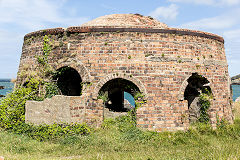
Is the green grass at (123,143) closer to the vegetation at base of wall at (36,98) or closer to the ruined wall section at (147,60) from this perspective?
the vegetation at base of wall at (36,98)


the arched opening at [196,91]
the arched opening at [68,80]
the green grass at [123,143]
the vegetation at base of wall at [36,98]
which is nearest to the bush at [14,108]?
the vegetation at base of wall at [36,98]

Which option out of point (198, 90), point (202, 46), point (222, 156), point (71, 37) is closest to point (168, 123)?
point (198, 90)

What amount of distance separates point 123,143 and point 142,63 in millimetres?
3107

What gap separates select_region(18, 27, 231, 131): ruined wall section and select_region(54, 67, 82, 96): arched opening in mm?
451

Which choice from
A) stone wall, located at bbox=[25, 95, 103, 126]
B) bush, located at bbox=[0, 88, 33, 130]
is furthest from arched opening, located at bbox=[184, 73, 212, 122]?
bush, located at bbox=[0, 88, 33, 130]

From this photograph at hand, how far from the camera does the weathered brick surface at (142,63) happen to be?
8320 millimetres

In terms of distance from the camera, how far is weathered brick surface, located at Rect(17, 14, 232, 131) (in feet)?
27.3

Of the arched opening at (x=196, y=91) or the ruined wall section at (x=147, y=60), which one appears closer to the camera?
the ruined wall section at (x=147, y=60)

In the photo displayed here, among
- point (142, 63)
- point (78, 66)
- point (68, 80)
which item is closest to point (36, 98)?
point (68, 80)

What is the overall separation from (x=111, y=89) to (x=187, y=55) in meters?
A: 3.49

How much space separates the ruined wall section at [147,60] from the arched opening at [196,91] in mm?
424

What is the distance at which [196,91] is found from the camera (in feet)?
32.7

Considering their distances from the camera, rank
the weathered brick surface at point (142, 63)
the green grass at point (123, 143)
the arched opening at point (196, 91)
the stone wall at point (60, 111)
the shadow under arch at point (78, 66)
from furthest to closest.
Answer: the arched opening at point (196, 91), the shadow under arch at point (78, 66), the weathered brick surface at point (142, 63), the stone wall at point (60, 111), the green grass at point (123, 143)

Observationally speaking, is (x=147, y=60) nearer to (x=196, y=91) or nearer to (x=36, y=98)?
(x=196, y=91)
